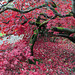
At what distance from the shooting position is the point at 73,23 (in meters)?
6.73

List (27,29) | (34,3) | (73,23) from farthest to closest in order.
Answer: (34,3) < (73,23) < (27,29)

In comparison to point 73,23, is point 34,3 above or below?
above

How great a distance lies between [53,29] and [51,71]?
2496 millimetres

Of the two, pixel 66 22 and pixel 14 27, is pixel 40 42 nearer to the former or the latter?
pixel 66 22

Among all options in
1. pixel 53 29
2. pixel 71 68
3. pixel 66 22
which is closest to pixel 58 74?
pixel 71 68

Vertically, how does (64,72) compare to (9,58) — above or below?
below

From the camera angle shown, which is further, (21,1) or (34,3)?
(34,3)

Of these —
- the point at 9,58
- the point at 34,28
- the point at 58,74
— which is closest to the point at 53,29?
the point at 34,28

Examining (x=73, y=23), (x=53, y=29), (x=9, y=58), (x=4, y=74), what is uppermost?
(x=73, y=23)

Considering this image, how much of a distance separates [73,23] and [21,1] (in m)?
5.11

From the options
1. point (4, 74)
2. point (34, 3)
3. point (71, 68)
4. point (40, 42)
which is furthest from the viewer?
point (40, 42)

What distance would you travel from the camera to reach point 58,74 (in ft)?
15.8

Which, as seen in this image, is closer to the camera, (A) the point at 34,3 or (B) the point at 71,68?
(B) the point at 71,68

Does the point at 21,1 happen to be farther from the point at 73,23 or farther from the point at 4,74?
the point at 4,74
